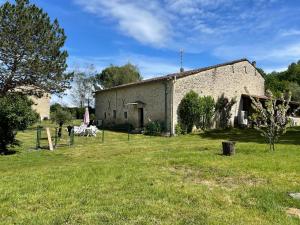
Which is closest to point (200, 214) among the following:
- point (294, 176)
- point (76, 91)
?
point (294, 176)

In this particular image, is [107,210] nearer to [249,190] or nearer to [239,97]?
[249,190]

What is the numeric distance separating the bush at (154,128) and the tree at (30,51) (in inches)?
317

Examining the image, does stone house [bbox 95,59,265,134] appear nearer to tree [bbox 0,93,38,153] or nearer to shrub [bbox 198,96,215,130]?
shrub [bbox 198,96,215,130]

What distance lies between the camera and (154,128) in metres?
25.0

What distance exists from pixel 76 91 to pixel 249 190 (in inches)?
1961

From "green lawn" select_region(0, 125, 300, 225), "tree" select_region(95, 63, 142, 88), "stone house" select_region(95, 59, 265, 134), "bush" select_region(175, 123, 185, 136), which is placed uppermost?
"tree" select_region(95, 63, 142, 88)

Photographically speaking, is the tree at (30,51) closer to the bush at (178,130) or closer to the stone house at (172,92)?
the stone house at (172,92)

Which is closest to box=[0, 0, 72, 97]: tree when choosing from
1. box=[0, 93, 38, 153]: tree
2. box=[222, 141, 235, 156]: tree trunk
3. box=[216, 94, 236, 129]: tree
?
box=[0, 93, 38, 153]: tree

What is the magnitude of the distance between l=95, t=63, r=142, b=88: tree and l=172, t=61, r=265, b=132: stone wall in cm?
2565

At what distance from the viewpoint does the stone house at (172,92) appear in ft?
83.1

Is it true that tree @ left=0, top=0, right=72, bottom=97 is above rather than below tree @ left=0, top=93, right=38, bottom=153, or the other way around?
above

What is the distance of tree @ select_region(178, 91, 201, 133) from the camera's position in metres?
25.4

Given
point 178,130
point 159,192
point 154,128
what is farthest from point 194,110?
point 159,192

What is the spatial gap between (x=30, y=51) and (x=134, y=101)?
9371mm
